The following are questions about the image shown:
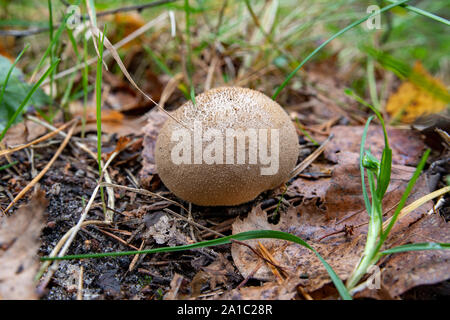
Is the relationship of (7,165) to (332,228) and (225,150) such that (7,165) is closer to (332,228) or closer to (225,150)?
(225,150)

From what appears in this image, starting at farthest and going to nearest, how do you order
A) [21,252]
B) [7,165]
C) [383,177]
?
[7,165] → [383,177] → [21,252]

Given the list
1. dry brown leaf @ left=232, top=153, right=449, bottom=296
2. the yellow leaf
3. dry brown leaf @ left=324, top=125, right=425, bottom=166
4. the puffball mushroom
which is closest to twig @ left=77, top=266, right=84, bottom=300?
the puffball mushroom

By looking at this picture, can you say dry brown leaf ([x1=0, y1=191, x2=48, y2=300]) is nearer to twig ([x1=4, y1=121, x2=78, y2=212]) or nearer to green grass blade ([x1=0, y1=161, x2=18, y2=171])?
twig ([x1=4, y1=121, x2=78, y2=212])

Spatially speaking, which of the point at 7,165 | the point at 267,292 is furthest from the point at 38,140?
the point at 267,292

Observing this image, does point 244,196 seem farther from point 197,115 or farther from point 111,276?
point 111,276

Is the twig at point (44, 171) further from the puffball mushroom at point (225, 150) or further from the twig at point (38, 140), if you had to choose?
the puffball mushroom at point (225, 150)
